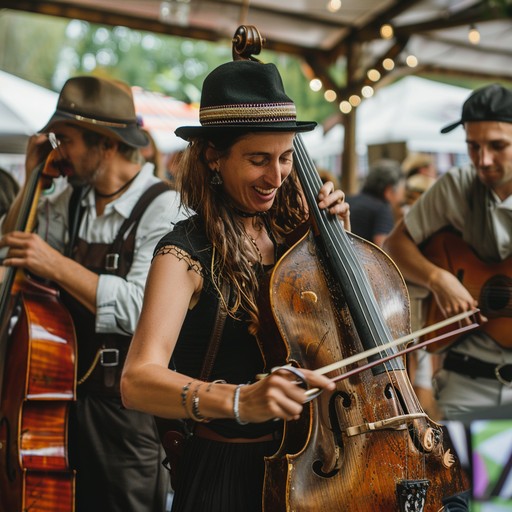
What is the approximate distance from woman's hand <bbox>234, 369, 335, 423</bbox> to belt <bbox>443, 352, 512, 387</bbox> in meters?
1.59

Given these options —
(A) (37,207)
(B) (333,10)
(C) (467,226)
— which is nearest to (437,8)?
(B) (333,10)

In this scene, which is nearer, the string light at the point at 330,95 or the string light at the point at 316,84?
the string light at the point at 316,84

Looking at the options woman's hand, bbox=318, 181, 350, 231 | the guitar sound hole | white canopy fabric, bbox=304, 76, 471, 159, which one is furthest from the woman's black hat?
white canopy fabric, bbox=304, 76, 471, 159

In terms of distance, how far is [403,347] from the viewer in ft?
5.74

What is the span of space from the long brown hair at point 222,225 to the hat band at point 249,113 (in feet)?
0.15

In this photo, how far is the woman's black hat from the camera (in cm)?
164

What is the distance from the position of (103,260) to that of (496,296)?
1.40m

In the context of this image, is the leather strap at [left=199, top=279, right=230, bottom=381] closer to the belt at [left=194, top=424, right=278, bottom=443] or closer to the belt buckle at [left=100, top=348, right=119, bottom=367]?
the belt at [left=194, top=424, right=278, bottom=443]

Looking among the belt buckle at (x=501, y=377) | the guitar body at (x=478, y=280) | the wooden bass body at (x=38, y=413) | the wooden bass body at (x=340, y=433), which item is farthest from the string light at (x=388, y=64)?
the wooden bass body at (x=340, y=433)

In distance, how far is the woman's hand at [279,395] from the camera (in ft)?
4.11

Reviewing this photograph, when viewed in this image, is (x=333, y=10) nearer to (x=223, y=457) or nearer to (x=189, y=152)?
(x=189, y=152)

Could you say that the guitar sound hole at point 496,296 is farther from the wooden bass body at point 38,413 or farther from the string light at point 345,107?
the string light at point 345,107

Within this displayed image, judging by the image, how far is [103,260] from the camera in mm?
2654

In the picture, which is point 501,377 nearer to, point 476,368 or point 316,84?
point 476,368
